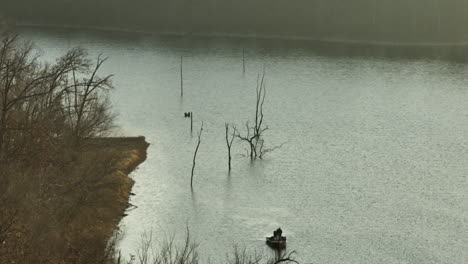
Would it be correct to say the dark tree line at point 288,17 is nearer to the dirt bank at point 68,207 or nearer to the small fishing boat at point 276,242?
the dirt bank at point 68,207

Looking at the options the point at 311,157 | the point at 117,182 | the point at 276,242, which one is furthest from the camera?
the point at 311,157

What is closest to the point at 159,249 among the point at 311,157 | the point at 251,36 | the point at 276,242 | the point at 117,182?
the point at 276,242

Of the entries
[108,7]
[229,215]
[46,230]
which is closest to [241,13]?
[108,7]

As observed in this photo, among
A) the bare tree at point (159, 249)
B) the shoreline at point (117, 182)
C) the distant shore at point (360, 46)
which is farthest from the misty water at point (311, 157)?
the distant shore at point (360, 46)

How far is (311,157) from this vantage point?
80.2 metres

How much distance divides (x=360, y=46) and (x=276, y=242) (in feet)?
402

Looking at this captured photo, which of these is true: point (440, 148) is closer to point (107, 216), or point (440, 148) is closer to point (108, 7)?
point (107, 216)

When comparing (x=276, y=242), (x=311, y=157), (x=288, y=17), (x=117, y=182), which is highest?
(x=288, y=17)

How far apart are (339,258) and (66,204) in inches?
703

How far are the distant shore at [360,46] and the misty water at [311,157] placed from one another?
11949 mm

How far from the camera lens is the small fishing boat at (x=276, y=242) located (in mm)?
54594

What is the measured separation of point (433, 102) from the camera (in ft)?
373

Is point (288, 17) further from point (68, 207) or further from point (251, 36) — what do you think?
point (68, 207)

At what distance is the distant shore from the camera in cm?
16069
